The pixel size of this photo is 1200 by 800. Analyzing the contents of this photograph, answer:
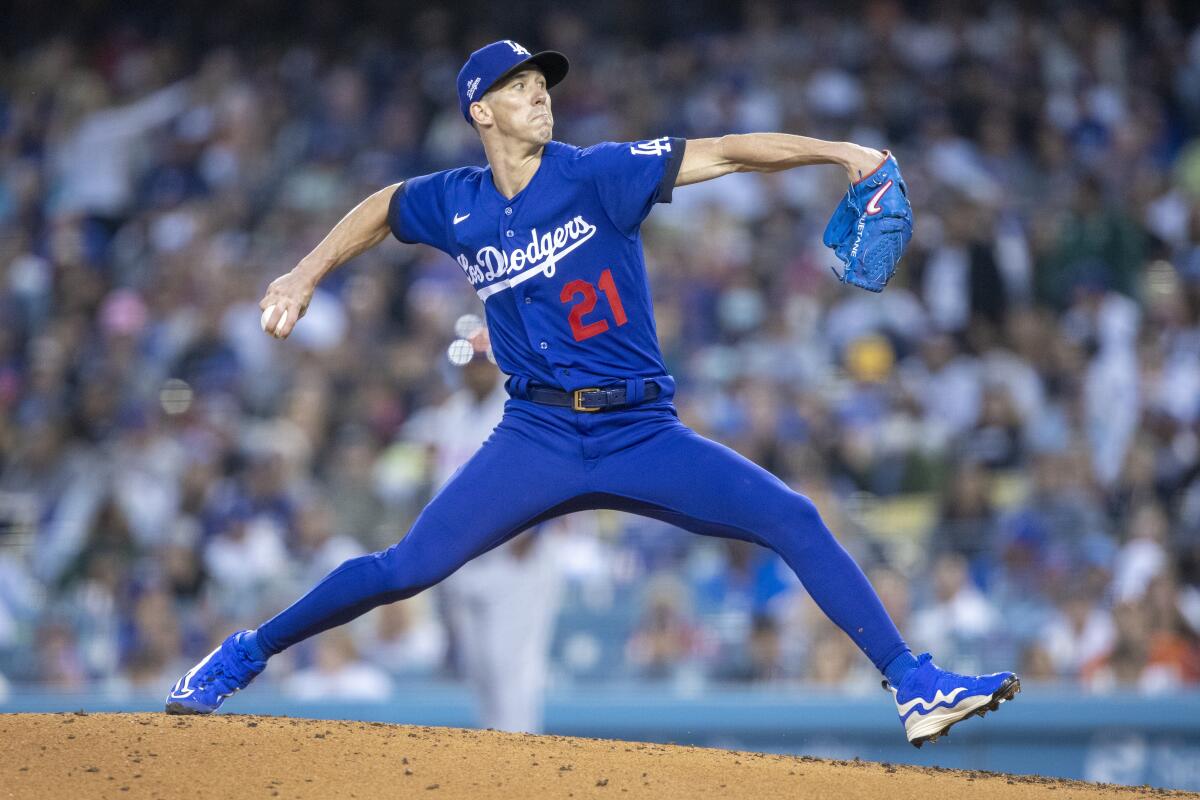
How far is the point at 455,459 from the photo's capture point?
7484 millimetres

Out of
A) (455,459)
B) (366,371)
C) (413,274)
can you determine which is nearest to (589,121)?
(413,274)

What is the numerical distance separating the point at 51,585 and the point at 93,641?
0.48 m

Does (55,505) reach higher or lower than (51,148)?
lower

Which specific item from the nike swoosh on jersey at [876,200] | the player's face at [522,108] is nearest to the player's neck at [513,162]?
the player's face at [522,108]

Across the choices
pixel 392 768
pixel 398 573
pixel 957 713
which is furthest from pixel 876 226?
pixel 392 768

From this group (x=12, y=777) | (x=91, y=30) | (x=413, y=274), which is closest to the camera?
(x=12, y=777)

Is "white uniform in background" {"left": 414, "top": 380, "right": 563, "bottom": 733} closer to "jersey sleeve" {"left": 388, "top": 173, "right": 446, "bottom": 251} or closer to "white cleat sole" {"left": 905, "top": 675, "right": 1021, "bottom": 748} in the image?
"jersey sleeve" {"left": 388, "top": 173, "right": 446, "bottom": 251}

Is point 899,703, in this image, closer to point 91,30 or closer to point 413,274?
point 413,274

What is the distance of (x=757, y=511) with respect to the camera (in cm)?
438

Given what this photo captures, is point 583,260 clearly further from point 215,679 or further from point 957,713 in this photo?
point 215,679

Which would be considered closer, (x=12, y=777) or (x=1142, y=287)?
(x=12, y=777)

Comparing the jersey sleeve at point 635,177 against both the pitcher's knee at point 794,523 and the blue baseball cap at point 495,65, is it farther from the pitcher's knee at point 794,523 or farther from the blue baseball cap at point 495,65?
the pitcher's knee at point 794,523

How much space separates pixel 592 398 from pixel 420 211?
849mm

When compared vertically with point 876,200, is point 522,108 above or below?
above
